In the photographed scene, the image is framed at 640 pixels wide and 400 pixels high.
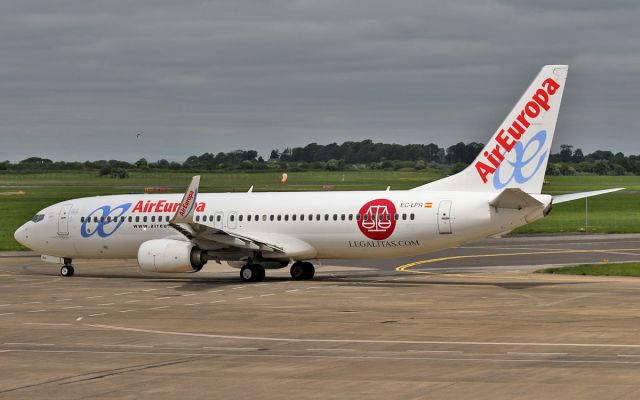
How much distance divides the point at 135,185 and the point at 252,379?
321 feet

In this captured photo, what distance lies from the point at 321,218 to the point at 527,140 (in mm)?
9262

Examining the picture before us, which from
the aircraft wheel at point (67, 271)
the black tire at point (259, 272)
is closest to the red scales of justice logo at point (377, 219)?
the black tire at point (259, 272)

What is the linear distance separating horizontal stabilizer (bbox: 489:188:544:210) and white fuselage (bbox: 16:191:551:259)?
0.81 ft

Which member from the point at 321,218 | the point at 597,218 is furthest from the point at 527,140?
the point at 597,218

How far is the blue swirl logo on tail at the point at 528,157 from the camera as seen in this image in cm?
4225

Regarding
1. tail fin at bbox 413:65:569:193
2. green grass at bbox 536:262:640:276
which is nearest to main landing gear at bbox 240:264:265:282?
tail fin at bbox 413:65:569:193

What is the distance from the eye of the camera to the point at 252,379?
21.1m

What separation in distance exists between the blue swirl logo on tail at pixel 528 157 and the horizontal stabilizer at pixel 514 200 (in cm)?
113

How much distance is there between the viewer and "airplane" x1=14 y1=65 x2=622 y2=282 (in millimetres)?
42250

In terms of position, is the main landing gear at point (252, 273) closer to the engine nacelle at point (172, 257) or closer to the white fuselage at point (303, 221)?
the white fuselage at point (303, 221)

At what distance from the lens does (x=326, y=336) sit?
2778 centimetres

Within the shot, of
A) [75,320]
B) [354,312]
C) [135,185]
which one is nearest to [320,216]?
[354,312]

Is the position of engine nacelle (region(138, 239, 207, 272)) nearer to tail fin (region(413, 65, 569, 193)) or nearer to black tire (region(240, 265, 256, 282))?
black tire (region(240, 265, 256, 282))

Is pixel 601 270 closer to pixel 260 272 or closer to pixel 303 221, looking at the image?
pixel 303 221
